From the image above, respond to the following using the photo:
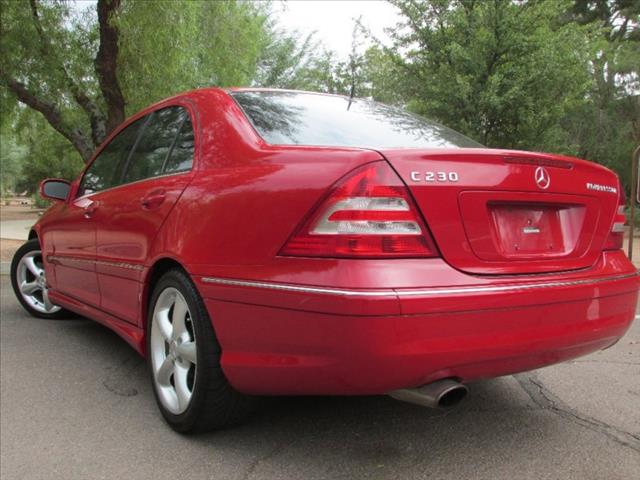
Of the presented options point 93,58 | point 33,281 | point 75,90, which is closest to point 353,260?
point 33,281

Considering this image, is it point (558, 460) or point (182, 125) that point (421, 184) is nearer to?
point (558, 460)

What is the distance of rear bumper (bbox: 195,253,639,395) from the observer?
1.98 meters

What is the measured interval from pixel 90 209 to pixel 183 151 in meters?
1.15

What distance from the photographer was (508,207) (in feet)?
7.58

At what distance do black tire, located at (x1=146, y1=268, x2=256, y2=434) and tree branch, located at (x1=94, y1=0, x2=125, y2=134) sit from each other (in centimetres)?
699

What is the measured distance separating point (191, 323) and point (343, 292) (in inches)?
38.6

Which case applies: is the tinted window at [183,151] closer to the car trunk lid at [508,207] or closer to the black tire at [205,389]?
the black tire at [205,389]

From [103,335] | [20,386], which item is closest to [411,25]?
[103,335]

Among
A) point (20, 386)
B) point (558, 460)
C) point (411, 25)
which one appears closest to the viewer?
point (558, 460)

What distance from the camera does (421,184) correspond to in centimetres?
212

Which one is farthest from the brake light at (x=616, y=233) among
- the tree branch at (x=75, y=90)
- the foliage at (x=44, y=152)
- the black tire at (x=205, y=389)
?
the foliage at (x=44, y=152)

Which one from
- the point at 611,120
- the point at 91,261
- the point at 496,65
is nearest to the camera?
the point at 91,261

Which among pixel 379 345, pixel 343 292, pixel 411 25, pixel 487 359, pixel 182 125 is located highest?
pixel 411 25

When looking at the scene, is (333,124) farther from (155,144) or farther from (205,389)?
(205,389)
